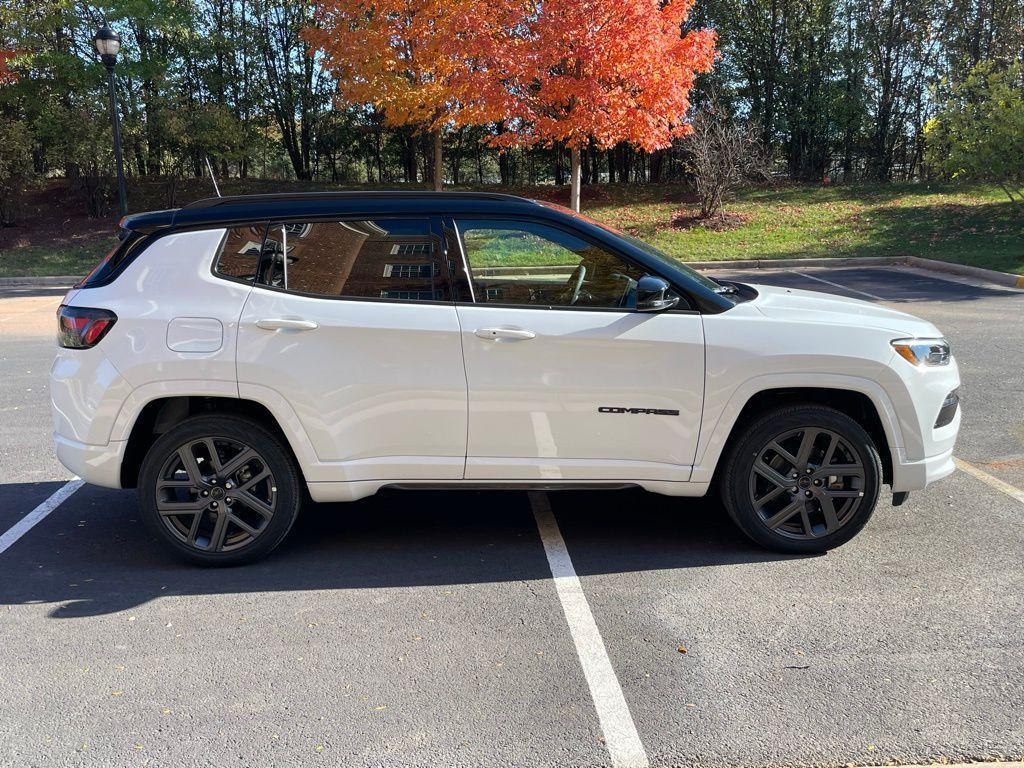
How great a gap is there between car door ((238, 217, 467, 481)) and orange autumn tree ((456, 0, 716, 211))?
1382 cm

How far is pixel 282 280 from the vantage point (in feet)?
13.6

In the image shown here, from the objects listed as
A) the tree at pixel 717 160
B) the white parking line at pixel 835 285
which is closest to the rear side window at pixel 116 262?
the white parking line at pixel 835 285

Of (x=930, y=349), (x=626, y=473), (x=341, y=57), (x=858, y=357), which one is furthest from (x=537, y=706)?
(x=341, y=57)

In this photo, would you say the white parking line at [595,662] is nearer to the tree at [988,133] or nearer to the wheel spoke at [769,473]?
the wheel spoke at [769,473]

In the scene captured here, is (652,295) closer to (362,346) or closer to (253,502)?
(362,346)

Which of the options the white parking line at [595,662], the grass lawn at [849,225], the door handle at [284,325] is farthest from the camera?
the grass lawn at [849,225]

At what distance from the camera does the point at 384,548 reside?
14.8 ft

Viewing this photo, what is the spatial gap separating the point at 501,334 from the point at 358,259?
32.2 inches

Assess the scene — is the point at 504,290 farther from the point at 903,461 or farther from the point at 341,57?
the point at 341,57

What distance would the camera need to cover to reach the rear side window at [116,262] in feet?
13.8

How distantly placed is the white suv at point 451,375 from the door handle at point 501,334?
0.01 m

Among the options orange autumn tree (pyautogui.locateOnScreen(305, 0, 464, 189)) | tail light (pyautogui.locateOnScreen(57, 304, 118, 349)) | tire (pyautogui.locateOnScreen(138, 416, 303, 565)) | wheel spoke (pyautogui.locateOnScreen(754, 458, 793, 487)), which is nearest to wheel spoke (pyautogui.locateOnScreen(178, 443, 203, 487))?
tire (pyautogui.locateOnScreen(138, 416, 303, 565))

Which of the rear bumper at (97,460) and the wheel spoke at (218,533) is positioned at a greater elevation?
the rear bumper at (97,460)

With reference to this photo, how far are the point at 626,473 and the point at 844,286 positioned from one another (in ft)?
40.3
